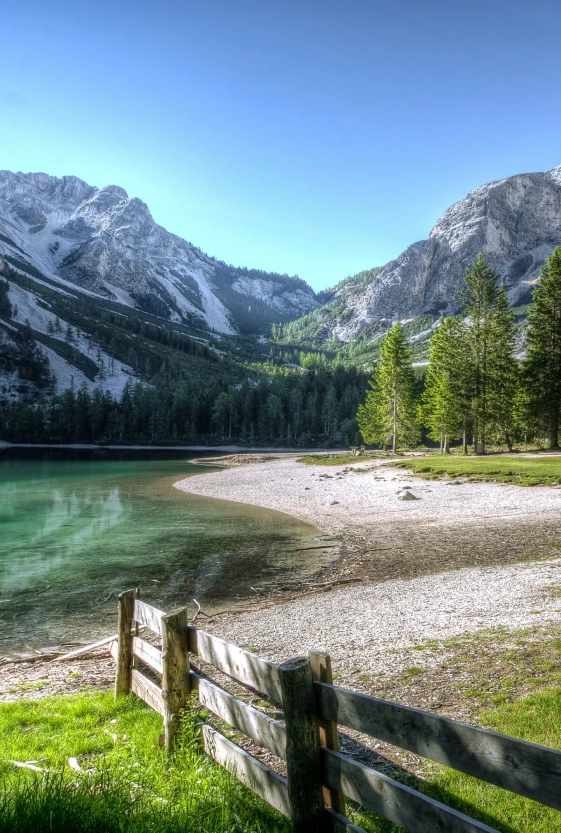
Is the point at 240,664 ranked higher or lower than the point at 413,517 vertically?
higher

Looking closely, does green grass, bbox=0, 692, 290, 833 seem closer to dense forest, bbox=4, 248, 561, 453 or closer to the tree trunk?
the tree trunk

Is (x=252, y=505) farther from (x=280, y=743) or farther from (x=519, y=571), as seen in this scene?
(x=280, y=743)

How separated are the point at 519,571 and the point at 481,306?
46468 mm

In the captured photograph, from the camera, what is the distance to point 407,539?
62.6 ft

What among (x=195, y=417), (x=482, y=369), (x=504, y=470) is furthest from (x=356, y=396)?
(x=504, y=470)

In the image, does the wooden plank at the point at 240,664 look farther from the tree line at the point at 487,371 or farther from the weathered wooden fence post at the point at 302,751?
the tree line at the point at 487,371

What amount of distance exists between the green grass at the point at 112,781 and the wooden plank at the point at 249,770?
0.09 m

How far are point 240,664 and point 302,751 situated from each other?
107 centimetres

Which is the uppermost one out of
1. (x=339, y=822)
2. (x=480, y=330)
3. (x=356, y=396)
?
(x=480, y=330)

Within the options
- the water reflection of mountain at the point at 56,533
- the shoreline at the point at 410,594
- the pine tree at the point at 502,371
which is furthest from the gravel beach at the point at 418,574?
the pine tree at the point at 502,371

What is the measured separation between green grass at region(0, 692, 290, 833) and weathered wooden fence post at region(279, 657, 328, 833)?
0.34 metres

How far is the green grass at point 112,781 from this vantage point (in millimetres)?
3613

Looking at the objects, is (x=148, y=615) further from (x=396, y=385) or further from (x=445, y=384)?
(x=396, y=385)

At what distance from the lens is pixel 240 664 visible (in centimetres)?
457
